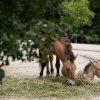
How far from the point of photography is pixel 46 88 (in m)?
9.19

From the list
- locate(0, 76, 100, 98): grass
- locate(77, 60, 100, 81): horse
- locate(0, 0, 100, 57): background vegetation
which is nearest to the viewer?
locate(0, 0, 100, 57): background vegetation

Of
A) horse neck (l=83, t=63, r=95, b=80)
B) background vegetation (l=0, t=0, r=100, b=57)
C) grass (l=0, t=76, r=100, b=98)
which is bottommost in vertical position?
grass (l=0, t=76, r=100, b=98)

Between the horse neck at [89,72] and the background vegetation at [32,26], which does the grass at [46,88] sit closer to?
the horse neck at [89,72]

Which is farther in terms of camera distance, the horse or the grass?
the horse

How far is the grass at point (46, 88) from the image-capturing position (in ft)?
28.3

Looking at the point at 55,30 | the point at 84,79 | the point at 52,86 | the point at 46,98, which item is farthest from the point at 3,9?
the point at 84,79

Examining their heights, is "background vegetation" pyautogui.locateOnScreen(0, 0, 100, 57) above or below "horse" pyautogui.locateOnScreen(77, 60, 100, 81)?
above

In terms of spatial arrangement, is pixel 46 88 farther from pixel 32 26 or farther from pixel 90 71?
pixel 32 26

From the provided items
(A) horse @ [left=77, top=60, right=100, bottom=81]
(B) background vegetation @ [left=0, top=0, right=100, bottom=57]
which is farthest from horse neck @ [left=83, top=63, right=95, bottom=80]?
(B) background vegetation @ [left=0, top=0, right=100, bottom=57]

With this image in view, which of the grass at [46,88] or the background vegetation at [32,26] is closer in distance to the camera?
the background vegetation at [32,26]

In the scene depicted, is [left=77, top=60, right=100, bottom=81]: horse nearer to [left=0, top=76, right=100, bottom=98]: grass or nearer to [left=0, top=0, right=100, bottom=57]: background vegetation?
[left=0, top=76, right=100, bottom=98]: grass

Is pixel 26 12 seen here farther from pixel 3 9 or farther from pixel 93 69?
pixel 93 69

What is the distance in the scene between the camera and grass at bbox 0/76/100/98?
8.62m


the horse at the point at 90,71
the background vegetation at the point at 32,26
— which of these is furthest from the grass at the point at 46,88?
the background vegetation at the point at 32,26
